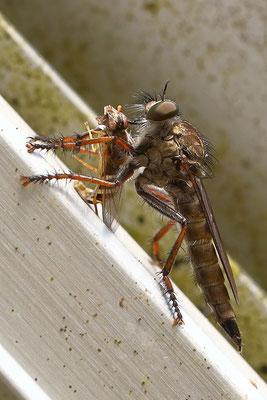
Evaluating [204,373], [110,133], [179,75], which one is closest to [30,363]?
[204,373]

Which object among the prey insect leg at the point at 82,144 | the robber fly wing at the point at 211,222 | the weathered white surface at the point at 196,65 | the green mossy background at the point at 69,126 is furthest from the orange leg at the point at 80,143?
the weathered white surface at the point at 196,65

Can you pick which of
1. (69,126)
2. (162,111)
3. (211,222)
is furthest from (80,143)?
(69,126)

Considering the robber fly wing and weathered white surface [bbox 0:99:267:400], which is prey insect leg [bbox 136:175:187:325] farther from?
weathered white surface [bbox 0:99:267:400]

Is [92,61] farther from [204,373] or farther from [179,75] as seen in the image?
[204,373]

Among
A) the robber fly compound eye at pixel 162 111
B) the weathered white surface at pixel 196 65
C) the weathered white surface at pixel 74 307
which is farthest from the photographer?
the weathered white surface at pixel 196 65

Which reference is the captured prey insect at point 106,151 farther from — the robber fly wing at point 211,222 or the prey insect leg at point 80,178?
the robber fly wing at point 211,222

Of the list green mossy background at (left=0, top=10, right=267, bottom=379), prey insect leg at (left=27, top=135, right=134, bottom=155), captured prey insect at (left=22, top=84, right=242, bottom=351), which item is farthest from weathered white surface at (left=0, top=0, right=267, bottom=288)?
prey insect leg at (left=27, top=135, right=134, bottom=155)

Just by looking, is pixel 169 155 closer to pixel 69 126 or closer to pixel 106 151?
pixel 106 151
